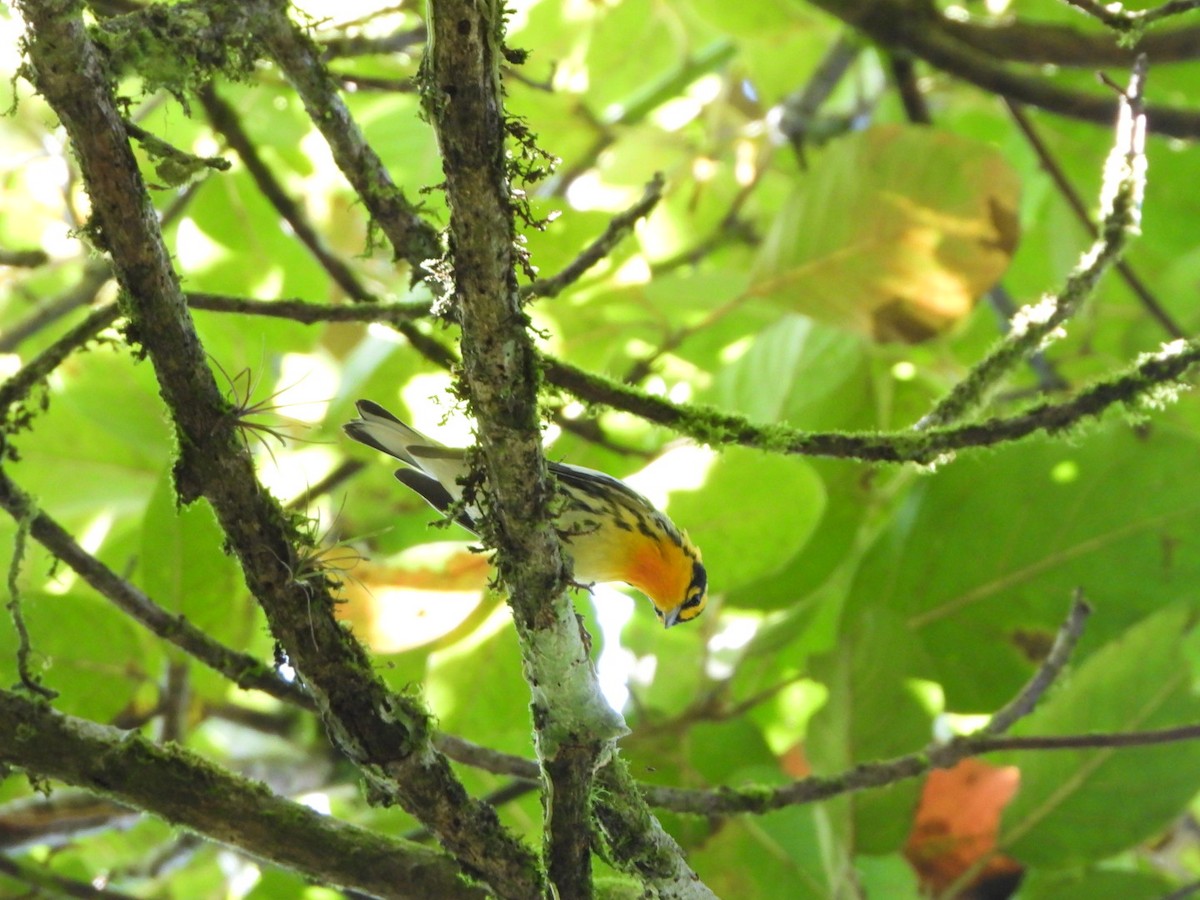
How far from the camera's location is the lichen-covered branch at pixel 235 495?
3.52 feet

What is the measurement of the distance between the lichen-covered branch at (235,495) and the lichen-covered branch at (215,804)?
0.13m

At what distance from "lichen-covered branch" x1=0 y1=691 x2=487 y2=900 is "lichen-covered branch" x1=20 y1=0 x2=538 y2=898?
13cm

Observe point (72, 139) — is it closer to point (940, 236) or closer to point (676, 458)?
point (676, 458)

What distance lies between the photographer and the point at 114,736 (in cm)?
143

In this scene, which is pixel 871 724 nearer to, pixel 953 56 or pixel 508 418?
pixel 508 418

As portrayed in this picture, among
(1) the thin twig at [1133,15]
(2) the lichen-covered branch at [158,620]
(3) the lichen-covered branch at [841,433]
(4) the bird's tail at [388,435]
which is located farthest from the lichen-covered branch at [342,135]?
(1) the thin twig at [1133,15]

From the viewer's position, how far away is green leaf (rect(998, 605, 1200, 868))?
2518 millimetres

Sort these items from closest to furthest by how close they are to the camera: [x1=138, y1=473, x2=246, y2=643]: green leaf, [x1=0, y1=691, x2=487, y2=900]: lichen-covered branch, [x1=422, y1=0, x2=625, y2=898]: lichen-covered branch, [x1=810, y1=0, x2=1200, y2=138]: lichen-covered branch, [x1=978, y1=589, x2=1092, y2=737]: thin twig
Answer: [x1=422, y1=0, x2=625, y2=898]: lichen-covered branch < [x1=0, y1=691, x2=487, y2=900]: lichen-covered branch < [x1=978, y1=589, x2=1092, y2=737]: thin twig < [x1=138, y1=473, x2=246, y2=643]: green leaf < [x1=810, y1=0, x2=1200, y2=138]: lichen-covered branch

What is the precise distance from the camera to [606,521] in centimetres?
234

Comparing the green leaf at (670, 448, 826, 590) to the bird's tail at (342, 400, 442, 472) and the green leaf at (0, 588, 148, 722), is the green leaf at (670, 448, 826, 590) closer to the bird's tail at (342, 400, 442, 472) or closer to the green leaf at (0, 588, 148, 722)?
the bird's tail at (342, 400, 442, 472)

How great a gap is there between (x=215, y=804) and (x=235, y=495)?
44cm

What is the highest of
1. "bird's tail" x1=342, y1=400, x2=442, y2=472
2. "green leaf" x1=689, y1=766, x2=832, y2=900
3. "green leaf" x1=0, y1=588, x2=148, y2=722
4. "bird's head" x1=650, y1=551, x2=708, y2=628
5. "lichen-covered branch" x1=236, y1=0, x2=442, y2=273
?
"bird's tail" x1=342, y1=400, x2=442, y2=472

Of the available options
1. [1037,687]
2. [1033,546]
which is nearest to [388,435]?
[1037,687]

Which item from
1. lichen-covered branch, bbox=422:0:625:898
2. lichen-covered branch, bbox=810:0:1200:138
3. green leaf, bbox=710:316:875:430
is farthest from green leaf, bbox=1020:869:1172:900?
lichen-covered branch, bbox=810:0:1200:138
